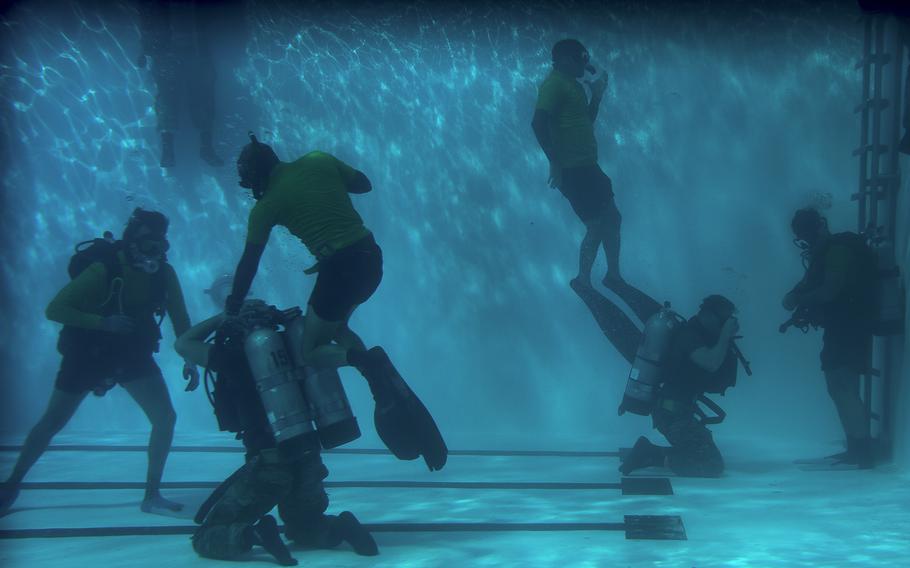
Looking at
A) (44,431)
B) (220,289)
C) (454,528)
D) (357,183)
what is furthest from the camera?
(220,289)

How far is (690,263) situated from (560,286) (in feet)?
5.54

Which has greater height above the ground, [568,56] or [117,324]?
[568,56]

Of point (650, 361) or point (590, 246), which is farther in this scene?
point (590, 246)

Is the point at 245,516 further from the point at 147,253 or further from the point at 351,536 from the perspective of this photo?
the point at 147,253

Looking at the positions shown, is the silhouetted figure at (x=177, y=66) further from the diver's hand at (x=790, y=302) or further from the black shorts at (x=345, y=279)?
the diver's hand at (x=790, y=302)

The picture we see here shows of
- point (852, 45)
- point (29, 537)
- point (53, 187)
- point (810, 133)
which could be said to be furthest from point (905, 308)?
point (53, 187)

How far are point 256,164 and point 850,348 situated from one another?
16.4 feet

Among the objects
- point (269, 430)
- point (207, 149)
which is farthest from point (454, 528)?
point (207, 149)

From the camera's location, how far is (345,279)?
4156 millimetres

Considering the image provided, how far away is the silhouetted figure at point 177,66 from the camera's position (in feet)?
31.1

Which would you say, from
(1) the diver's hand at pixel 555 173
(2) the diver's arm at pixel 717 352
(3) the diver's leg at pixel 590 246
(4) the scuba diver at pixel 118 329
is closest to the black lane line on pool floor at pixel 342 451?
(2) the diver's arm at pixel 717 352

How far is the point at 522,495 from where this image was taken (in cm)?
523

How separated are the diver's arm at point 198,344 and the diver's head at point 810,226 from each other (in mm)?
4726

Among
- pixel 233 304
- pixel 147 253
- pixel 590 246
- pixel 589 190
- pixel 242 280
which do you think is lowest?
pixel 233 304
